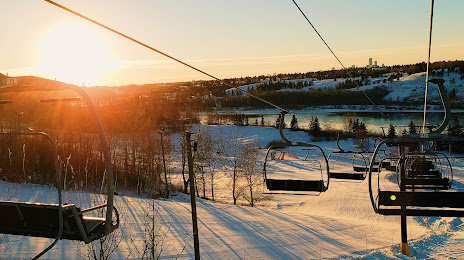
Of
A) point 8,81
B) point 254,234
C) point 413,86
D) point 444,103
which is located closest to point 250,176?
point 254,234

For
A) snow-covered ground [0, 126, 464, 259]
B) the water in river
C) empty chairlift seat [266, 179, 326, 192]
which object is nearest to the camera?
empty chairlift seat [266, 179, 326, 192]

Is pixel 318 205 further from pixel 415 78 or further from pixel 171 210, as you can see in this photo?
pixel 415 78

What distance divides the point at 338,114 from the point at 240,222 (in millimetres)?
83996

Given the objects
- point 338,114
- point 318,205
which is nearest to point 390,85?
point 338,114

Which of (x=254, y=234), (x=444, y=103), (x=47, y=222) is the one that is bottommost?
(x=254, y=234)

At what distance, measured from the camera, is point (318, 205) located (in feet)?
117

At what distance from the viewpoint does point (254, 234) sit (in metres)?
24.1

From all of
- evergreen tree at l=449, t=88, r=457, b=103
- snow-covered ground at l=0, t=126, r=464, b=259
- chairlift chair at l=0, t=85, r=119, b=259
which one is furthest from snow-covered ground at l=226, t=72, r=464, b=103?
chairlift chair at l=0, t=85, r=119, b=259

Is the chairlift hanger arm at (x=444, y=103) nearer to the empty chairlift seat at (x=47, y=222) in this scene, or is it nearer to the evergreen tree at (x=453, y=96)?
the empty chairlift seat at (x=47, y=222)

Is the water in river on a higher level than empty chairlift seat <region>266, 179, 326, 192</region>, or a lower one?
lower

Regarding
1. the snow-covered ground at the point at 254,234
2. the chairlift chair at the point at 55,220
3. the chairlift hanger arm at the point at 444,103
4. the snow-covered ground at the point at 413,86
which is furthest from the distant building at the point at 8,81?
the snow-covered ground at the point at 413,86

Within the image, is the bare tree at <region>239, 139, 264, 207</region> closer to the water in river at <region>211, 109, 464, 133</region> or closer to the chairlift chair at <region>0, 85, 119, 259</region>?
the chairlift chair at <region>0, 85, 119, 259</region>

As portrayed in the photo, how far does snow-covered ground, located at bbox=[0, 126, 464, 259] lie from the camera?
19266 mm

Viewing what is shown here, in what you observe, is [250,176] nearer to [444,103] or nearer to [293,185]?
[293,185]
